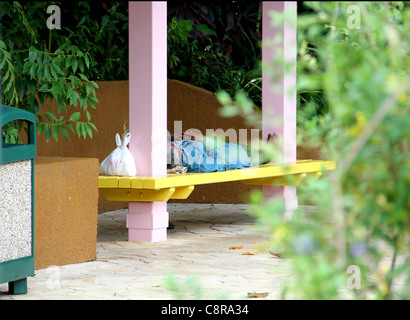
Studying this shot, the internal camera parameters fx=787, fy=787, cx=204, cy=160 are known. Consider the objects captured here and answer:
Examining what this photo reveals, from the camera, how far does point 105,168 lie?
6.13 meters

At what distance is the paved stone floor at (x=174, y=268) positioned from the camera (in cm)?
430

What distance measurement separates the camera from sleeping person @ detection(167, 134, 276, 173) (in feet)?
21.2

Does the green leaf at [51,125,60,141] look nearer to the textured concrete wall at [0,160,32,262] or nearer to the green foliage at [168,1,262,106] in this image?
the textured concrete wall at [0,160,32,262]

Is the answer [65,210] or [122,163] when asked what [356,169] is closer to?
[65,210]

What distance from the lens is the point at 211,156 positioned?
6.63 metres

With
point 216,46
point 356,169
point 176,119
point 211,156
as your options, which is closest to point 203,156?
point 211,156

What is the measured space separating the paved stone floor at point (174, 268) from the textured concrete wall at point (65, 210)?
0.09 m

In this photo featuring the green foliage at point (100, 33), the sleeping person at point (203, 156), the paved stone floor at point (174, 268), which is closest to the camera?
the paved stone floor at point (174, 268)

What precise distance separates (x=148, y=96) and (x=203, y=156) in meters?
0.85

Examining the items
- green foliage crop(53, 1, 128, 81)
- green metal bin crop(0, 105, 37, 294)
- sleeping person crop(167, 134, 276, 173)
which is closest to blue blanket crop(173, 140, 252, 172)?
sleeping person crop(167, 134, 276, 173)

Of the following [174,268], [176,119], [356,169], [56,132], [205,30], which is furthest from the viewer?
[205,30]

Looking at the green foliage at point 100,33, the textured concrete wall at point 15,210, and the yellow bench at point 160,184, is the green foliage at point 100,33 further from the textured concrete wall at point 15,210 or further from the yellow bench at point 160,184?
the textured concrete wall at point 15,210

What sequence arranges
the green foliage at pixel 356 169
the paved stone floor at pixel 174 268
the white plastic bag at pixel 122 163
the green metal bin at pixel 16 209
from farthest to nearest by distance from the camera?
the white plastic bag at pixel 122 163
the paved stone floor at pixel 174 268
the green metal bin at pixel 16 209
the green foliage at pixel 356 169

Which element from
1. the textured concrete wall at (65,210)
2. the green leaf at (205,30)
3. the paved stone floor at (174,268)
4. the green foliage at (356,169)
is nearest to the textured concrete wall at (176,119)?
the green leaf at (205,30)
